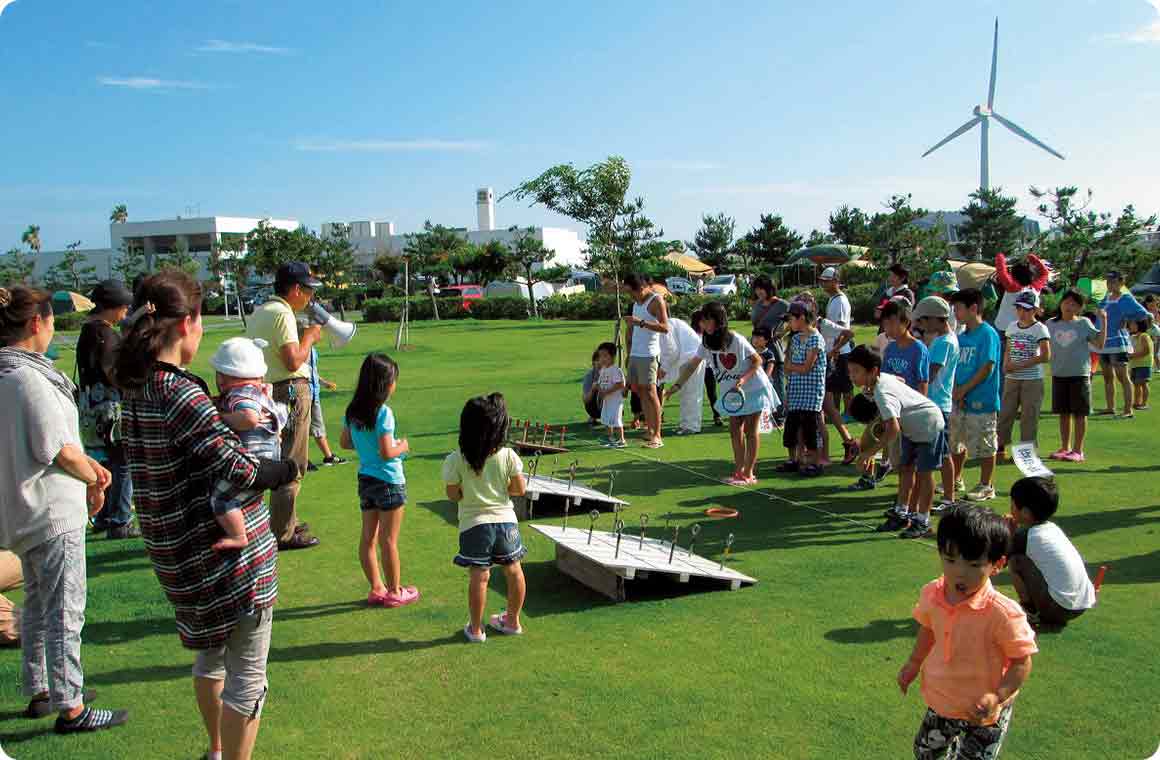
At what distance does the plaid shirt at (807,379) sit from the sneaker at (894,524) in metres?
2.26

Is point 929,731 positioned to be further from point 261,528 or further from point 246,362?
point 246,362

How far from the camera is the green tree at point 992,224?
48.5m

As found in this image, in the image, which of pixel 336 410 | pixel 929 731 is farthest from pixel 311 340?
pixel 336 410

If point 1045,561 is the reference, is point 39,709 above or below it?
below

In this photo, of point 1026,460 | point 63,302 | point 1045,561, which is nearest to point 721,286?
point 63,302

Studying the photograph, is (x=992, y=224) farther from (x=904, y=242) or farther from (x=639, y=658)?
(x=639, y=658)

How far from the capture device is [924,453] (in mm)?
7414

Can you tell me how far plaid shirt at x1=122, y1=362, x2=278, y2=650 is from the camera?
3492 mm

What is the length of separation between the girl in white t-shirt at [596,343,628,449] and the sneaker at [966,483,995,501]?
4.51m

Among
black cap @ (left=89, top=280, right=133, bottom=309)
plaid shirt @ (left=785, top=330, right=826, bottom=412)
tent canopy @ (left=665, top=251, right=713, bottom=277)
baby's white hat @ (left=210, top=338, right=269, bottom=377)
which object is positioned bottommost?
plaid shirt @ (left=785, top=330, right=826, bottom=412)

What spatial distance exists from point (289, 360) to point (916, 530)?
5237mm

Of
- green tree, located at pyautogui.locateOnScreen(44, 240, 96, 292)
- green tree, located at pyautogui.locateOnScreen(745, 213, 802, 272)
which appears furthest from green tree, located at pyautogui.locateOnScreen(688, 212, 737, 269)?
green tree, located at pyautogui.locateOnScreen(44, 240, 96, 292)

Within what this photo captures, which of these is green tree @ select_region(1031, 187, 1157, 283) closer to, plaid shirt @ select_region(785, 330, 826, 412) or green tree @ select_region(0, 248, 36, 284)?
plaid shirt @ select_region(785, 330, 826, 412)

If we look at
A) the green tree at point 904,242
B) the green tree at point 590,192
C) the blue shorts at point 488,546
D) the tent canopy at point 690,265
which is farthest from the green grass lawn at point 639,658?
the tent canopy at point 690,265
